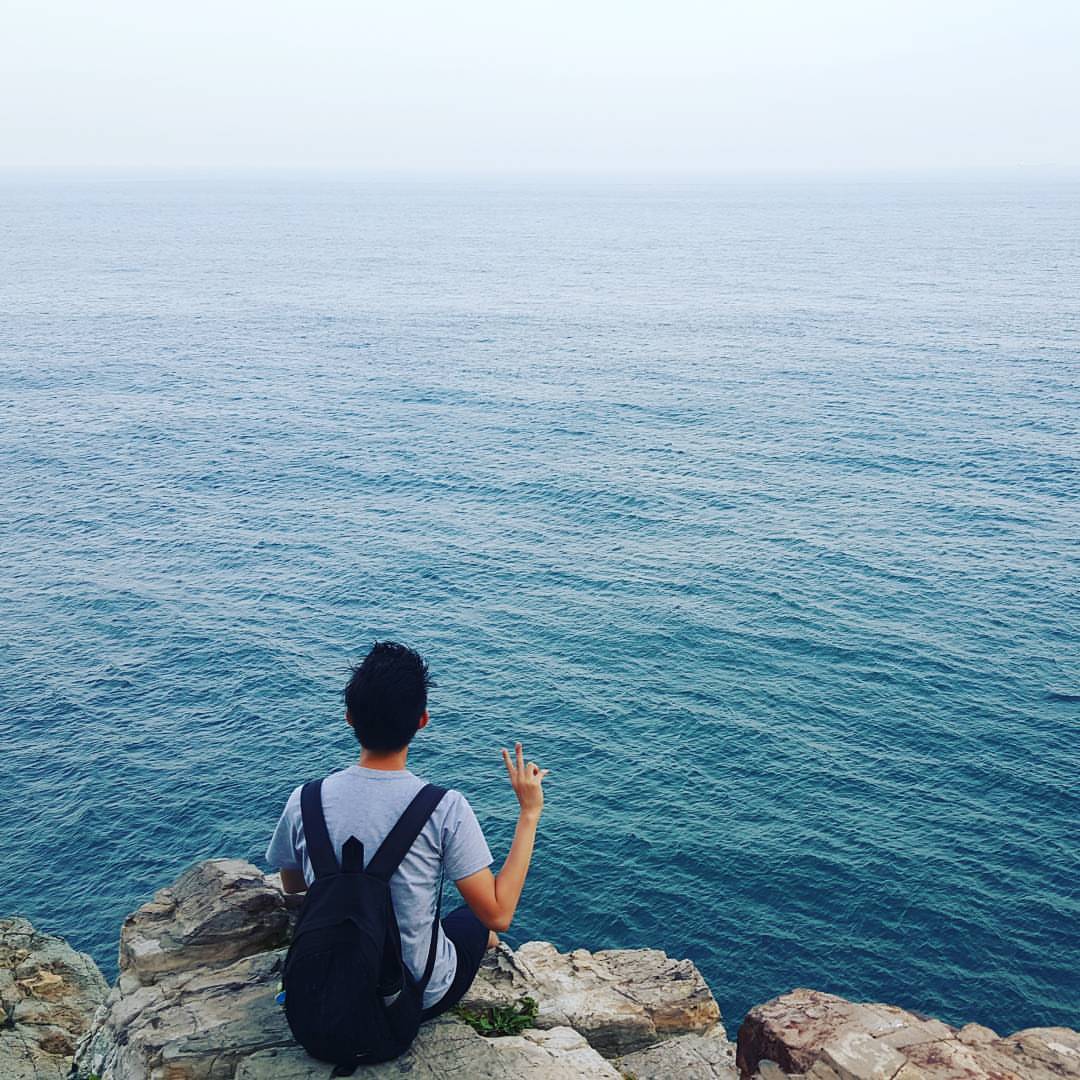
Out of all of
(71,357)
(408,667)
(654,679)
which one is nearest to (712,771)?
(654,679)

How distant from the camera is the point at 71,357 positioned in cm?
14388

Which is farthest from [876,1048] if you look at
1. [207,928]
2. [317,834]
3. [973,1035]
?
[207,928]

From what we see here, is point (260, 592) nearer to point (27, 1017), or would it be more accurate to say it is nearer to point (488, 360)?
point (27, 1017)

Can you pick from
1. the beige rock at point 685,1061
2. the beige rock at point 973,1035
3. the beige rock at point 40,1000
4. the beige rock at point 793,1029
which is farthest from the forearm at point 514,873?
the beige rock at point 40,1000

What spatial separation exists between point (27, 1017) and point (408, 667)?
82.6 feet

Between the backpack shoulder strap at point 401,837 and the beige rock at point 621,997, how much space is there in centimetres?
1149

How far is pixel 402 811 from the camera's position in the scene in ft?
33.8

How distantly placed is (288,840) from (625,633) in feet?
192

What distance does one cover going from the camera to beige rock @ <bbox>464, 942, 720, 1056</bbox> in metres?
24.1

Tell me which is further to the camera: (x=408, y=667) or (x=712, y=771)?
(x=712, y=771)

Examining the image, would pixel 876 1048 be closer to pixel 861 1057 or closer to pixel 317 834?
pixel 861 1057

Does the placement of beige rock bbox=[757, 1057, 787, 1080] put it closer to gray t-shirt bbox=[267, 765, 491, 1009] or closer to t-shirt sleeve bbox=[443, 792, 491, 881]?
gray t-shirt bbox=[267, 765, 491, 1009]

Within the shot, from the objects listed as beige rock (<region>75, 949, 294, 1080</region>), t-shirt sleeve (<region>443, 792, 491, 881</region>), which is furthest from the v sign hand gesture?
beige rock (<region>75, 949, 294, 1080</region>)

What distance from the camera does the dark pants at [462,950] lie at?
39.1 ft
